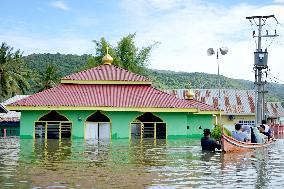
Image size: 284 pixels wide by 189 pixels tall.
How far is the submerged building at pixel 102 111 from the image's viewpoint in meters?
38.6

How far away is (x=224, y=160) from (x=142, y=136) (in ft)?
67.5

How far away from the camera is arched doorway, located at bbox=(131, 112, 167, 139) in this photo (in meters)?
40.2

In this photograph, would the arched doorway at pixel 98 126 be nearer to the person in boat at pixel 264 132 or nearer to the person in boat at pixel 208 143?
the person in boat at pixel 264 132

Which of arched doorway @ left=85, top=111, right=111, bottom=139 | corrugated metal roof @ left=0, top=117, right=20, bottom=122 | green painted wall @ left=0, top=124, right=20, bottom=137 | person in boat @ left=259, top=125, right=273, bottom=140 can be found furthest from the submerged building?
corrugated metal roof @ left=0, top=117, right=20, bottom=122

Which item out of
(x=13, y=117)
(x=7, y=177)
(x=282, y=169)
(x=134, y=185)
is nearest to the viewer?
(x=134, y=185)

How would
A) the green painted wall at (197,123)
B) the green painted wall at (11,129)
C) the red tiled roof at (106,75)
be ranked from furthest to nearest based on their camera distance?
the green painted wall at (11,129)
the green painted wall at (197,123)
the red tiled roof at (106,75)

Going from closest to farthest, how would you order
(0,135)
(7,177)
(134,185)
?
(134,185)
(7,177)
(0,135)

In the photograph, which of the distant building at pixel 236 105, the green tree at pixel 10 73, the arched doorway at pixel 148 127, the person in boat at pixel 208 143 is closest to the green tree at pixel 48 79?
the green tree at pixel 10 73

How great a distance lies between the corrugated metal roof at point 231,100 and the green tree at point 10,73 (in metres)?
21.3

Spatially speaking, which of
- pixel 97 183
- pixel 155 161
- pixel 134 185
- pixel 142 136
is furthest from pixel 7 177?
pixel 142 136

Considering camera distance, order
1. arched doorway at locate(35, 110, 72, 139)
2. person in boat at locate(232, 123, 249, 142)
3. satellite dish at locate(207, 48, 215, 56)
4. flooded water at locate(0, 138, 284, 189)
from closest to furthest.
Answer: flooded water at locate(0, 138, 284, 189) < person in boat at locate(232, 123, 249, 142) < satellite dish at locate(207, 48, 215, 56) < arched doorway at locate(35, 110, 72, 139)

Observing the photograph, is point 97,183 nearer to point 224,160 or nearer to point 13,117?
point 224,160

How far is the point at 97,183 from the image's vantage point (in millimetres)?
12938

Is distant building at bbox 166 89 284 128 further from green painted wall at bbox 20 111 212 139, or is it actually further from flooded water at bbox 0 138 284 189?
flooded water at bbox 0 138 284 189
